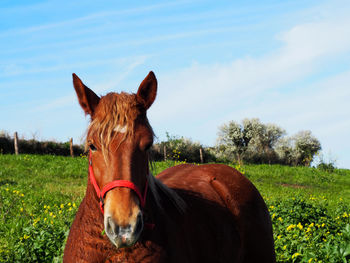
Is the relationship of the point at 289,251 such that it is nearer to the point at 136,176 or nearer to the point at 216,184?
the point at 216,184

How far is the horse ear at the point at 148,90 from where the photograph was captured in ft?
8.80

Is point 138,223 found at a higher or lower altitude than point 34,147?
lower

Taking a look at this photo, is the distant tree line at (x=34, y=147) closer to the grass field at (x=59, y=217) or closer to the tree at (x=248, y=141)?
the grass field at (x=59, y=217)

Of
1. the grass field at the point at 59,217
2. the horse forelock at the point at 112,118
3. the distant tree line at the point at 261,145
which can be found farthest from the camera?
the distant tree line at the point at 261,145

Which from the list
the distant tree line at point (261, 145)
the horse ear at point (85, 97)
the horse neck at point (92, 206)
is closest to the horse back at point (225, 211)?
the horse neck at point (92, 206)

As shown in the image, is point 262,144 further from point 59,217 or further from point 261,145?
point 59,217

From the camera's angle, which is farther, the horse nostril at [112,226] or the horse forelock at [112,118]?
the horse forelock at [112,118]

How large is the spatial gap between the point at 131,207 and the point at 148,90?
94cm

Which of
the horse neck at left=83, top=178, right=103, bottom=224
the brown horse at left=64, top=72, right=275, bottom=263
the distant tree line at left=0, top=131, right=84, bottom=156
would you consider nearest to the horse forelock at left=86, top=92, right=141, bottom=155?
the brown horse at left=64, top=72, right=275, bottom=263

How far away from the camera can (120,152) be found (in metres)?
2.36

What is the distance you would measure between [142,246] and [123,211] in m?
0.48

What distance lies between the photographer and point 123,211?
212 centimetres

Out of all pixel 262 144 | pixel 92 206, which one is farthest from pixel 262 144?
pixel 92 206

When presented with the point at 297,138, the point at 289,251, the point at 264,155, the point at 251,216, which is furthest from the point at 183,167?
the point at 297,138
